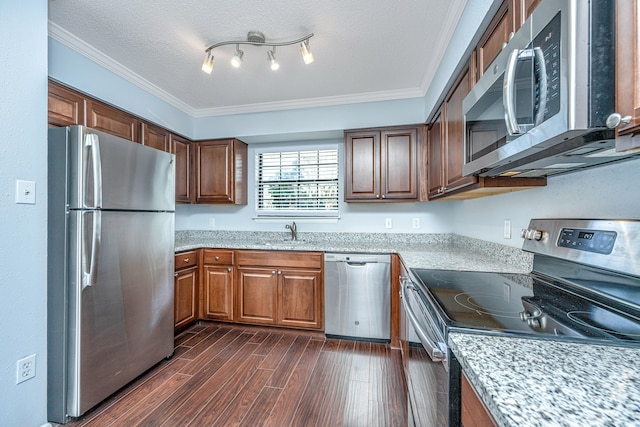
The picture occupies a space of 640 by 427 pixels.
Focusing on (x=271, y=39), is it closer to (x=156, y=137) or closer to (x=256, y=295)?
(x=156, y=137)

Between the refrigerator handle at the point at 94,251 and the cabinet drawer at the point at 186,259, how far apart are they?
98 centimetres

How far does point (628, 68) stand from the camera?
58 centimetres

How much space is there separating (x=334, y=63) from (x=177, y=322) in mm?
2771

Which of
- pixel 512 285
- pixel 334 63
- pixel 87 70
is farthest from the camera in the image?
pixel 334 63

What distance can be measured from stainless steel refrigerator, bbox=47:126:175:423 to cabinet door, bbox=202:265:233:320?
3.11ft

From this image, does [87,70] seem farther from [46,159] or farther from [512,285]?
[512,285]

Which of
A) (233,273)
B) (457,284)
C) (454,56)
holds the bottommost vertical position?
(233,273)

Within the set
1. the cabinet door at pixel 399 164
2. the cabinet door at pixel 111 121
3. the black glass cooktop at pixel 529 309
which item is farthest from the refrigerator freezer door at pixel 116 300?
the cabinet door at pixel 399 164

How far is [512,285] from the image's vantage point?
123 centimetres

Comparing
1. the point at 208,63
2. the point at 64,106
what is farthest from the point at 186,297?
the point at 208,63

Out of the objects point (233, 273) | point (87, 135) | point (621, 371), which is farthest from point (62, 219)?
point (621, 371)

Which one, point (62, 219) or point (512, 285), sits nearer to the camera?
point (512, 285)

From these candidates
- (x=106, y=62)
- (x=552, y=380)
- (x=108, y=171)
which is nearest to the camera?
(x=552, y=380)

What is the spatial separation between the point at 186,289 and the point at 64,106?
180cm
